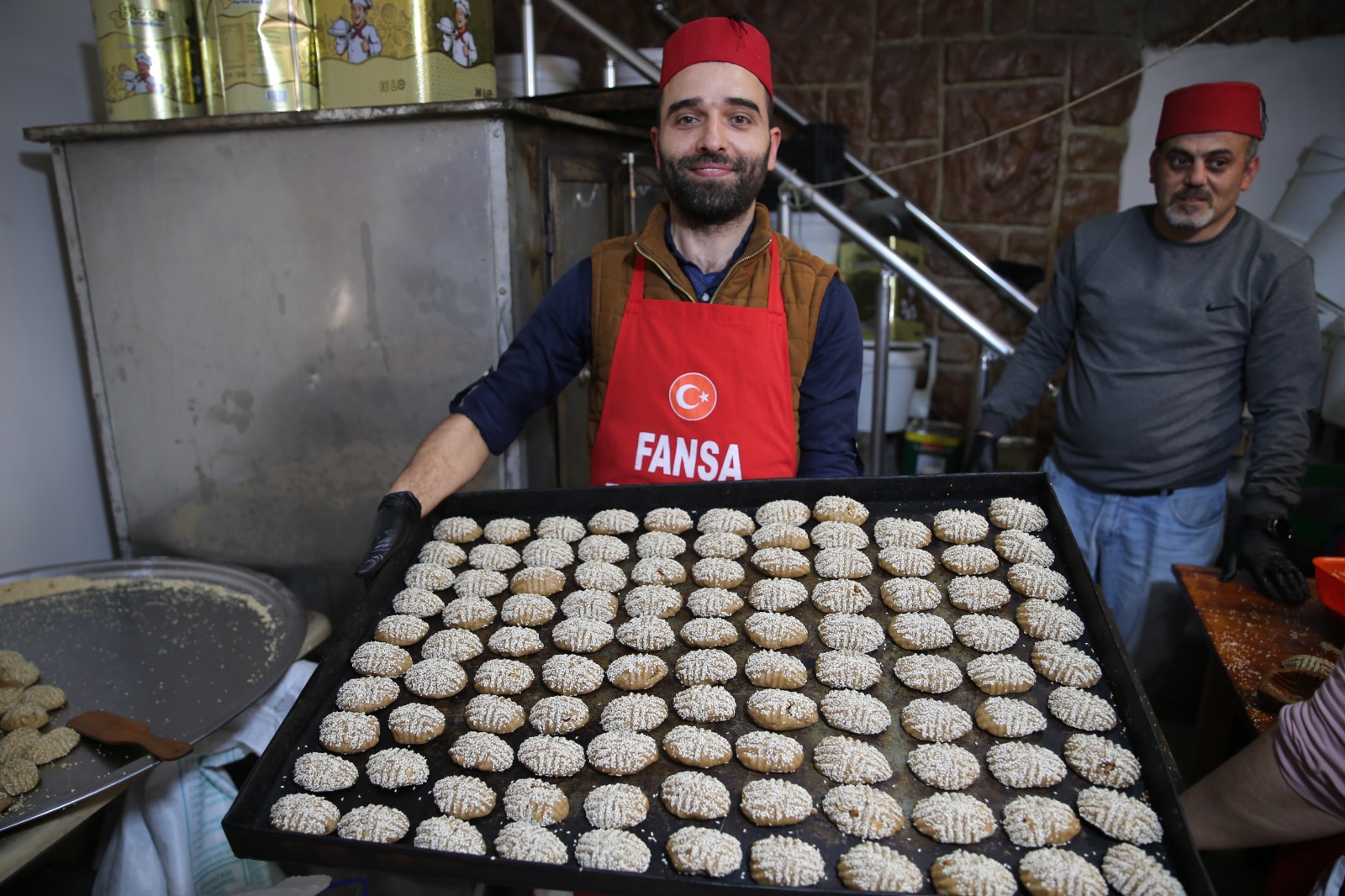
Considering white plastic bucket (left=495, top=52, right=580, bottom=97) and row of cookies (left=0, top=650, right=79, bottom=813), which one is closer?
row of cookies (left=0, top=650, right=79, bottom=813)

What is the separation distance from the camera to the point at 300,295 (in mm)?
2121

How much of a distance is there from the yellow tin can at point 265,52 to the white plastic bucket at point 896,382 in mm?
2201

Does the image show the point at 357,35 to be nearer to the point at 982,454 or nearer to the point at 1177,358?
the point at 982,454

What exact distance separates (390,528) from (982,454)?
1.72 metres

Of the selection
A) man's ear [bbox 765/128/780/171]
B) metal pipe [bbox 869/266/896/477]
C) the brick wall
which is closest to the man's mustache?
man's ear [bbox 765/128/780/171]

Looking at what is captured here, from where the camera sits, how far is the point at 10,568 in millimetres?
2240

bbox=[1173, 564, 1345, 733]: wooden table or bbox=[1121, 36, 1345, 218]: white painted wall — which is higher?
bbox=[1121, 36, 1345, 218]: white painted wall

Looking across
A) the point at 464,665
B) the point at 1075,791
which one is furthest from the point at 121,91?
the point at 1075,791

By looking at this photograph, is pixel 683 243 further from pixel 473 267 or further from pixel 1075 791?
pixel 1075 791

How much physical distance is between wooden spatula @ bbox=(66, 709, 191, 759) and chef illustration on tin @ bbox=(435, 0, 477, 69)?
5.52 feet

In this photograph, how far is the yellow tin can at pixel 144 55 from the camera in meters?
2.05

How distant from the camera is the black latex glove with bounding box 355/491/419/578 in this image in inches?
54.1

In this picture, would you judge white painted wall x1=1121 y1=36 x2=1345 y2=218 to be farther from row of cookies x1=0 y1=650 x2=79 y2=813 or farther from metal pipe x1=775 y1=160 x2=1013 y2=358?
row of cookies x1=0 y1=650 x2=79 y2=813

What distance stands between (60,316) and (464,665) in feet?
6.54
